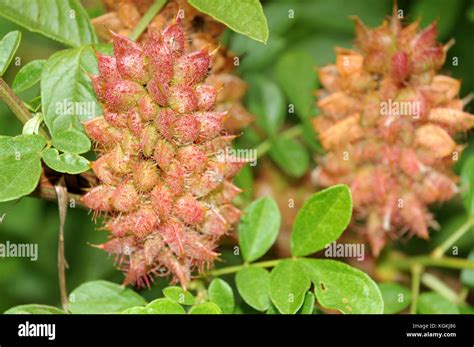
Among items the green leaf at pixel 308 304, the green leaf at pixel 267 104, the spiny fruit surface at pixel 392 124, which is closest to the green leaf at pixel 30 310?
the green leaf at pixel 308 304

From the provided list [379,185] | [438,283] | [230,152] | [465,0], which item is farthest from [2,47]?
[465,0]

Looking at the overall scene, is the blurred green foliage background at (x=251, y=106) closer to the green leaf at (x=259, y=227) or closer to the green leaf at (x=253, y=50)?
the green leaf at (x=253, y=50)

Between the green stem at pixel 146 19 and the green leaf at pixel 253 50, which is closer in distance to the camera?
the green stem at pixel 146 19

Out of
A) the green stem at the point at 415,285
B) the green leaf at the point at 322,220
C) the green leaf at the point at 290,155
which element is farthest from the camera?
the green leaf at the point at 290,155

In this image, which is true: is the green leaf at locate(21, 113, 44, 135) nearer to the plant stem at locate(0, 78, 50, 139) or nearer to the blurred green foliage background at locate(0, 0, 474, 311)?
the plant stem at locate(0, 78, 50, 139)

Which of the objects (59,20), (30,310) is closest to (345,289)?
(30,310)

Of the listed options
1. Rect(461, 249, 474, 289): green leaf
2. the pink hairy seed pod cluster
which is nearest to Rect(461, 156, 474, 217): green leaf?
Rect(461, 249, 474, 289): green leaf

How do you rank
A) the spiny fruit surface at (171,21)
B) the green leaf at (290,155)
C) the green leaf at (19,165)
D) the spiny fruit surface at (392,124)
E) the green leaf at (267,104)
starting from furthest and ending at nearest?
the green leaf at (267,104), the green leaf at (290,155), the spiny fruit surface at (392,124), the spiny fruit surface at (171,21), the green leaf at (19,165)
